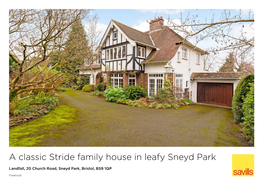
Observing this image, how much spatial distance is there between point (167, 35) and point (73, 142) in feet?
42.8

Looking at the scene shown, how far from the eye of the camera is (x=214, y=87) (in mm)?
11648

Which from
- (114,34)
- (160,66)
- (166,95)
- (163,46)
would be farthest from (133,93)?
(114,34)

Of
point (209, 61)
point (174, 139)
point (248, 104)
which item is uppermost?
point (209, 61)

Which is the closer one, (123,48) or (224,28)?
(224,28)

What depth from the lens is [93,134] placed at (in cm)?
434

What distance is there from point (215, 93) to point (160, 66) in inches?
206

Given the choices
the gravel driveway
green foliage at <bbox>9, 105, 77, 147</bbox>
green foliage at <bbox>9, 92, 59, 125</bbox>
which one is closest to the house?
green foliage at <bbox>9, 92, 59, 125</bbox>

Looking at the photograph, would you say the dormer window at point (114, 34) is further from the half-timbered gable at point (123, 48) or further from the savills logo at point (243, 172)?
the savills logo at point (243, 172)

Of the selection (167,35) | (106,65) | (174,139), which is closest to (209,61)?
(167,35)

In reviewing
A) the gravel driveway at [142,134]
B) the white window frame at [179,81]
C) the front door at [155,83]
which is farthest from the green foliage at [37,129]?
the white window frame at [179,81]

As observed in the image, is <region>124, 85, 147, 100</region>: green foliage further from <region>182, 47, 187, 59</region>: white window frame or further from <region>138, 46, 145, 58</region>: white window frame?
<region>182, 47, 187, 59</region>: white window frame

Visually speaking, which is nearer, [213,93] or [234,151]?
[234,151]

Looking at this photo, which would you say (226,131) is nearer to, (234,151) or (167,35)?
(234,151)

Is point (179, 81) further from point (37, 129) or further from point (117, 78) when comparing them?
point (37, 129)
